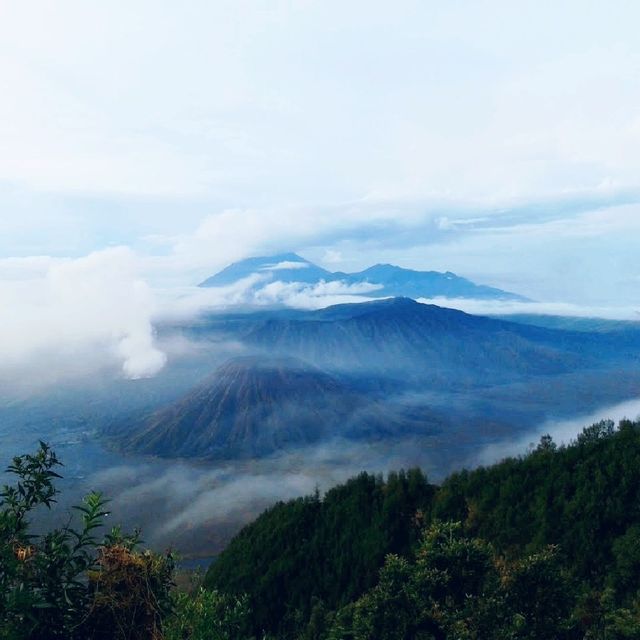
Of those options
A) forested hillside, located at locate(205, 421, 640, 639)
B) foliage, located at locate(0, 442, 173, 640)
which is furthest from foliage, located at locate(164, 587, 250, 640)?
forested hillside, located at locate(205, 421, 640, 639)

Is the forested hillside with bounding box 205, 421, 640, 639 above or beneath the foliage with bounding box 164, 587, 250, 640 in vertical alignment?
beneath

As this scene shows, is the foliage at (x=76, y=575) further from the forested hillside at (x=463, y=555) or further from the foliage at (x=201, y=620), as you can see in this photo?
the forested hillside at (x=463, y=555)

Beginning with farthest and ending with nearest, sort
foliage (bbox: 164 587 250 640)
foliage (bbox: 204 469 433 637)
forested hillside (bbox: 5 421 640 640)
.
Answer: foliage (bbox: 204 469 433 637)
foliage (bbox: 164 587 250 640)
forested hillside (bbox: 5 421 640 640)

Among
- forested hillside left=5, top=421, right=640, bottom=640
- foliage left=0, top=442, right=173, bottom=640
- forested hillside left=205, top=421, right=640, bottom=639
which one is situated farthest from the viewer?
forested hillside left=205, top=421, right=640, bottom=639

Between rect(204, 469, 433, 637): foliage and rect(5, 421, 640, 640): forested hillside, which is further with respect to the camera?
rect(204, 469, 433, 637): foliage

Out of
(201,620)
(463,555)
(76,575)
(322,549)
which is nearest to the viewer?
(76,575)

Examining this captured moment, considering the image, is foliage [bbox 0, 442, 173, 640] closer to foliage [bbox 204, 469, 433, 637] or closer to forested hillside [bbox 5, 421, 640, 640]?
forested hillside [bbox 5, 421, 640, 640]

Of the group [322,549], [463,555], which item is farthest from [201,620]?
[322,549]

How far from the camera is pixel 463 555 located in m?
14.5

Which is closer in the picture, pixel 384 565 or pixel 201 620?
pixel 201 620

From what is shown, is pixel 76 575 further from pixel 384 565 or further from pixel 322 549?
pixel 322 549

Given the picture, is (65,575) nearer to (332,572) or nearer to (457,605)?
(457,605)

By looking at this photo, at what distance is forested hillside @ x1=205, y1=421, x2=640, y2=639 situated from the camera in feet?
45.7

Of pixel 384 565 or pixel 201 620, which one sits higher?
pixel 201 620
